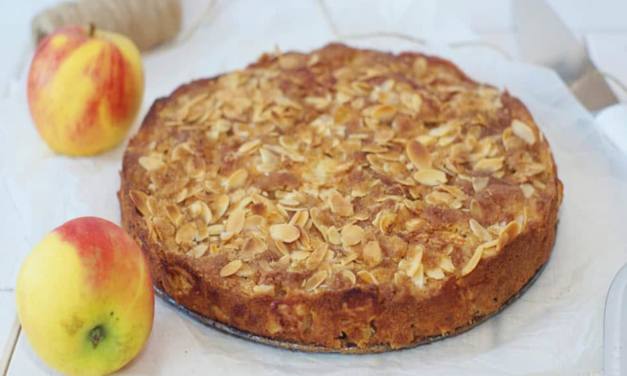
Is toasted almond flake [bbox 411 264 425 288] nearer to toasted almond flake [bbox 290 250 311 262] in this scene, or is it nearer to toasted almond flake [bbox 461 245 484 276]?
toasted almond flake [bbox 461 245 484 276]

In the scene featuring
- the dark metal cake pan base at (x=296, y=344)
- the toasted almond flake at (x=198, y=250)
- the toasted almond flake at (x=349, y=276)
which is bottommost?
the dark metal cake pan base at (x=296, y=344)

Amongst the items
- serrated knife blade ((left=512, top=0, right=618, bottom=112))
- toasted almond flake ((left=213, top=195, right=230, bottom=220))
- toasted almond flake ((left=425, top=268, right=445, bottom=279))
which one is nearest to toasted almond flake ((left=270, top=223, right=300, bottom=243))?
toasted almond flake ((left=213, top=195, right=230, bottom=220))

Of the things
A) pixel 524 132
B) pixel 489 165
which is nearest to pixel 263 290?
pixel 489 165

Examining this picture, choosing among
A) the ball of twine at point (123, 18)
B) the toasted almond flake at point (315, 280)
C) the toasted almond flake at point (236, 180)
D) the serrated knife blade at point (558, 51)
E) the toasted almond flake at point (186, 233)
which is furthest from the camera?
the ball of twine at point (123, 18)

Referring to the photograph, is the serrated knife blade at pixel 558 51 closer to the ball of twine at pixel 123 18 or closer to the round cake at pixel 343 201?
the round cake at pixel 343 201

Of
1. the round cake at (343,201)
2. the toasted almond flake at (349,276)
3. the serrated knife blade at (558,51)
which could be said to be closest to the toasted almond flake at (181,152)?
the round cake at (343,201)

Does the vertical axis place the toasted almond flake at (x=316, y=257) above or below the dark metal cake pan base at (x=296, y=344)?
above

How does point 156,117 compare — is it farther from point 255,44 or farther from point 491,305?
point 491,305
